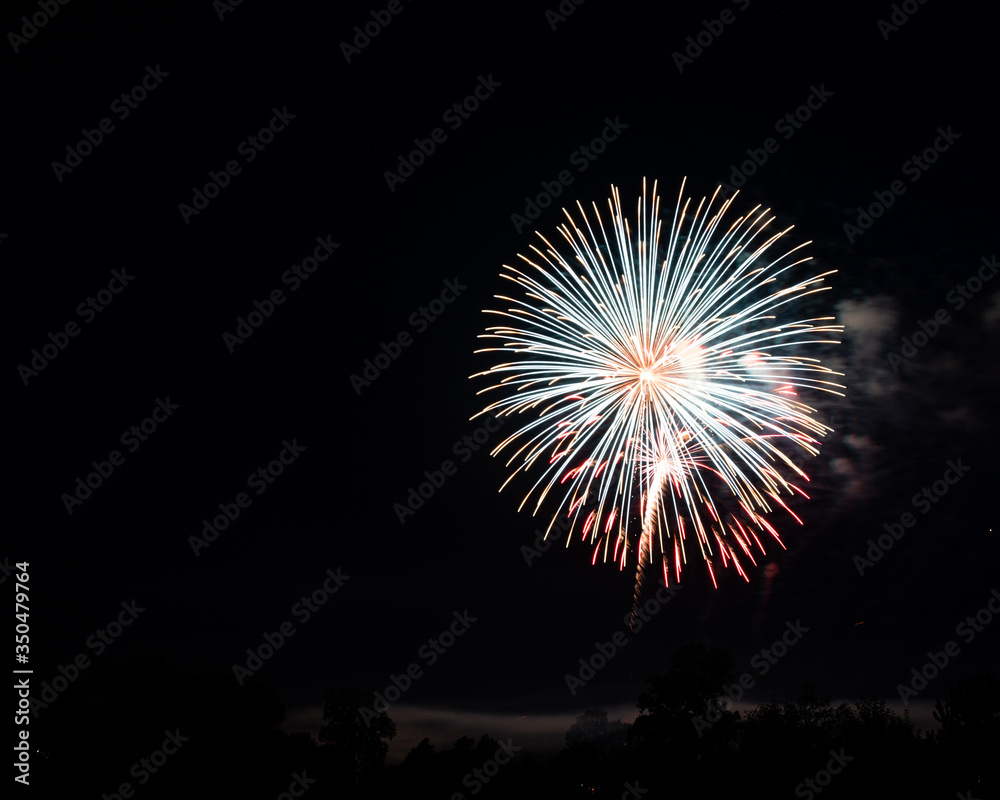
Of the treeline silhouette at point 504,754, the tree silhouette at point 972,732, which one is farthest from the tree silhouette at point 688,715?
the tree silhouette at point 972,732

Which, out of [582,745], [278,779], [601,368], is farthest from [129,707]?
[601,368]

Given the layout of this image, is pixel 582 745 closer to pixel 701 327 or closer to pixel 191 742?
pixel 191 742

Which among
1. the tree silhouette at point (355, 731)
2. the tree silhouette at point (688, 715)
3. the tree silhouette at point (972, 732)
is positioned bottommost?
the tree silhouette at point (972, 732)

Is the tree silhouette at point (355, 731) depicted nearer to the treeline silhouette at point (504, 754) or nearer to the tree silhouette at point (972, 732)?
the treeline silhouette at point (504, 754)

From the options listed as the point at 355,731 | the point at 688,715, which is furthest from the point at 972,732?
→ the point at 355,731

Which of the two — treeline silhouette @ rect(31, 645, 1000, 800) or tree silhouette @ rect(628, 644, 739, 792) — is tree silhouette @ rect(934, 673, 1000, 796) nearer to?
treeline silhouette @ rect(31, 645, 1000, 800)

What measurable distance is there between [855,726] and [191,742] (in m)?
41.6

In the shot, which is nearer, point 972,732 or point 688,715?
point 972,732

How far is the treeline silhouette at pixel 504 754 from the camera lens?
4475cm

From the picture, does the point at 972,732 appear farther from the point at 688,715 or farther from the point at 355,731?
the point at 355,731

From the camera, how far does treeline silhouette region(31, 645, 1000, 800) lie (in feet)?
147

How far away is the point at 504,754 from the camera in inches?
A: 2085

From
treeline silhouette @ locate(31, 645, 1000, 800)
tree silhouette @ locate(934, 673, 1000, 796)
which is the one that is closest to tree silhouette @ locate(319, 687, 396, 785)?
treeline silhouette @ locate(31, 645, 1000, 800)

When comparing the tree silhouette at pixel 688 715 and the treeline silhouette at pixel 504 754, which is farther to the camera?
the tree silhouette at pixel 688 715
